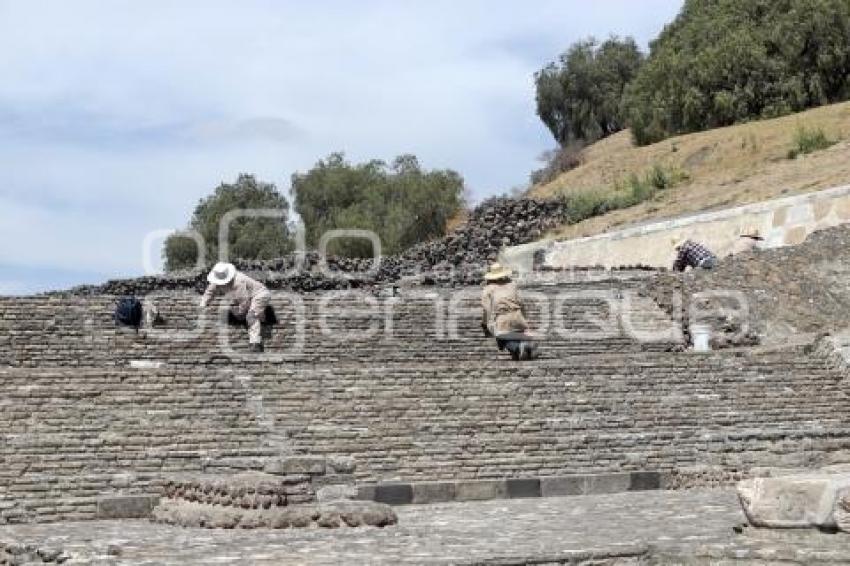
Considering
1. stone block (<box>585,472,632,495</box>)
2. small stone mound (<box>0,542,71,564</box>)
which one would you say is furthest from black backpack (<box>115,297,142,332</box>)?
small stone mound (<box>0,542,71,564</box>)

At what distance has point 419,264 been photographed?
2831 cm

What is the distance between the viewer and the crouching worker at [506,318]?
51.2 ft

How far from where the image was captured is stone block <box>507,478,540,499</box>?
37.0 ft

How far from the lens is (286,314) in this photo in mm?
16094

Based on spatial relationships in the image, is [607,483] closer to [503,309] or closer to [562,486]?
[562,486]

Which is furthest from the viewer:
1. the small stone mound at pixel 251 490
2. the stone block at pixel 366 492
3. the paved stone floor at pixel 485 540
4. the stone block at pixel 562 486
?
the stone block at pixel 562 486

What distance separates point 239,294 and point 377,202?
32073mm

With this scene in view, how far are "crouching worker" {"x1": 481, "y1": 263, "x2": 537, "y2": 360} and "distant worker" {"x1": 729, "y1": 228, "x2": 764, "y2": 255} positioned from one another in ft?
25.7

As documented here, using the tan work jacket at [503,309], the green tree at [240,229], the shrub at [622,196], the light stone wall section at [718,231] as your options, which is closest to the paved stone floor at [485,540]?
the tan work jacket at [503,309]

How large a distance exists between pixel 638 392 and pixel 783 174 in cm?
1753

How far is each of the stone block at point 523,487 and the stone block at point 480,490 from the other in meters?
0.05

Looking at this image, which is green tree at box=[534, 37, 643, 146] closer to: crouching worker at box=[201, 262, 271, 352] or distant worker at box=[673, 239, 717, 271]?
distant worker at box=[673, 239, 717, 271]

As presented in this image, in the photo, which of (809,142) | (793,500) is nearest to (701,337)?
(793,500)

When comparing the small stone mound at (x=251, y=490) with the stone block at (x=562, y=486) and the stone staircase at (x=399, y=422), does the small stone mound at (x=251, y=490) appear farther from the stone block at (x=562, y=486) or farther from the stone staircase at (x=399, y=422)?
the stone block at (x=562, y=486)
